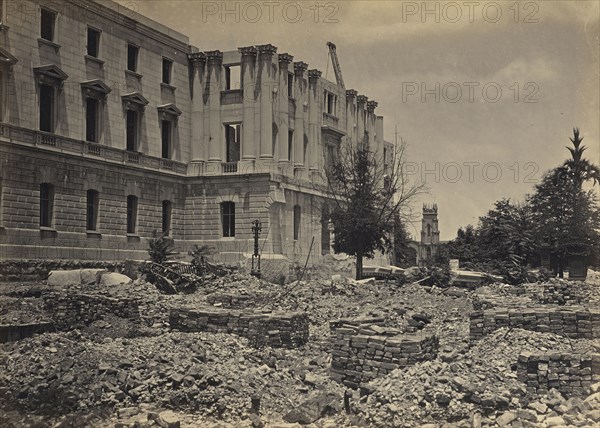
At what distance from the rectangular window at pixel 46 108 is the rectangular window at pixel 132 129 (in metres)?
5.34

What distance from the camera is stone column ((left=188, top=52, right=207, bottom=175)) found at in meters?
38.1

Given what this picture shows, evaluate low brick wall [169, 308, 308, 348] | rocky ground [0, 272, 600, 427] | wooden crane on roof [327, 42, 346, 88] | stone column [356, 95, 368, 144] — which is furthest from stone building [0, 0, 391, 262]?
rocky ground [0, 272, 600, 427]

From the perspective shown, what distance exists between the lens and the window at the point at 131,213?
33.6 meters

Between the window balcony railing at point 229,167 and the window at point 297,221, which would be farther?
the window at point 297,221

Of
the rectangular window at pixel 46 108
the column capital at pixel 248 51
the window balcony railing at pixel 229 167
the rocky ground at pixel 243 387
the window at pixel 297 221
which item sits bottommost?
the rocky ground at pixel 243 387

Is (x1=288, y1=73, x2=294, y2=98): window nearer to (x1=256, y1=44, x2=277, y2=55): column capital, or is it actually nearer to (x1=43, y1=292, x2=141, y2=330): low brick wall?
(x1=256, y1=44, x2=277, y2=55): column capital

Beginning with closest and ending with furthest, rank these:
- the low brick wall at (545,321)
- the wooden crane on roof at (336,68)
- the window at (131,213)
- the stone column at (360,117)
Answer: the low brick wall at (545,321) → the window at (131,213) → the stone column at (360,117) → the wooden crane on roof at (336,68)

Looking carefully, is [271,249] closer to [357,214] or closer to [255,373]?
[357,214]

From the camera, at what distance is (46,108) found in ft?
95.3

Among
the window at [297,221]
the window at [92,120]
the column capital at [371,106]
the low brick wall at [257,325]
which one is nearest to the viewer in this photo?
the low brick wall at [257,325]

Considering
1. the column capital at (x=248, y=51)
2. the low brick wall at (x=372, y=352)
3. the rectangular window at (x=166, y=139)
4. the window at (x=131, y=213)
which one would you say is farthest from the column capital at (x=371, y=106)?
the low brick wall at (x=372, y=352)

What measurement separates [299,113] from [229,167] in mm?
6454

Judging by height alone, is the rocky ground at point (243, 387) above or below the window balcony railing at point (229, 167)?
below

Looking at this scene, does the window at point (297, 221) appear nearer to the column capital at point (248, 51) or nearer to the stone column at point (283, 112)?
the stone column at point (283, 112)
